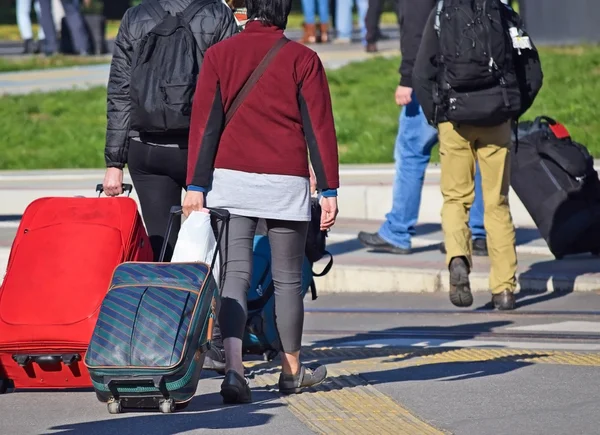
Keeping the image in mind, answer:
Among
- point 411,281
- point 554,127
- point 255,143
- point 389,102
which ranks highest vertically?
point 255,143

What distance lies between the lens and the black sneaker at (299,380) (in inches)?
229

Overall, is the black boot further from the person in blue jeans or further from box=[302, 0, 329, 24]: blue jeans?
the person in blue jeans

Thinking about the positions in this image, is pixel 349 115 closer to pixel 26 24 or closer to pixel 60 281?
pixel 60 281

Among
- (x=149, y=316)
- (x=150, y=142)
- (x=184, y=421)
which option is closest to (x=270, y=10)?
(x=150, y=142)

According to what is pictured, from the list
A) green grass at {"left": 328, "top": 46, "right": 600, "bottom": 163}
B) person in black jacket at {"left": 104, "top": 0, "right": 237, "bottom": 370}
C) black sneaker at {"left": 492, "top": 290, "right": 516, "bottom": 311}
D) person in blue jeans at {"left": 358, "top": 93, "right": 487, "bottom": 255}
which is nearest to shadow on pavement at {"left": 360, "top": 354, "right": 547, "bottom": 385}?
person in black jacket at {"left": 104, "top": 0, "right": 237, "bottom": 370}

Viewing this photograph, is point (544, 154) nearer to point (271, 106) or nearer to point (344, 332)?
point (344, 332)

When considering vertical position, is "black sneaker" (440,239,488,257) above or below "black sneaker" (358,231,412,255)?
above

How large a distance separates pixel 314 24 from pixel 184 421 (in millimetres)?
18408

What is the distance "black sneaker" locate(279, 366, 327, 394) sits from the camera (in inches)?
229

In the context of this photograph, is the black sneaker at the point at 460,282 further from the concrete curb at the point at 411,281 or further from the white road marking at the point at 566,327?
the concrete curb at the point at 411,281

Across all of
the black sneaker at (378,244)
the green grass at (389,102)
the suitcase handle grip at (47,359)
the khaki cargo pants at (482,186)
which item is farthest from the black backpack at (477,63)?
the green grass at (389,102)

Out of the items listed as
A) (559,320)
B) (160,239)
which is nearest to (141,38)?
(160,239)

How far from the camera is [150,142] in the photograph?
6203 mm

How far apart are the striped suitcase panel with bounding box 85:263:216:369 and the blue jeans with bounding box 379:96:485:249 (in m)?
4.03
